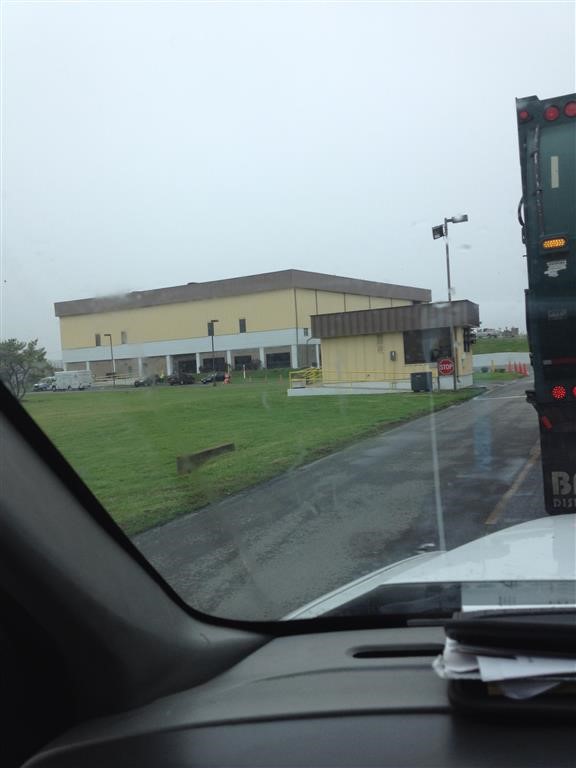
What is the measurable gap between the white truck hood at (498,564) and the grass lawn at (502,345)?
12.8 feet

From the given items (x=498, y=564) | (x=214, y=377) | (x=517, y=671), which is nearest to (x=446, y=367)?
(x=214, y=377)

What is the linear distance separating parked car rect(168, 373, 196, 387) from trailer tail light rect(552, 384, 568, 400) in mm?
3257

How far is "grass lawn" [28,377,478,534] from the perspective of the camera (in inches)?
158

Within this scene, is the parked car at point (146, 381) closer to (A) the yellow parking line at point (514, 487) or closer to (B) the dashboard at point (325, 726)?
(B) the dashboard at point (325, 726)

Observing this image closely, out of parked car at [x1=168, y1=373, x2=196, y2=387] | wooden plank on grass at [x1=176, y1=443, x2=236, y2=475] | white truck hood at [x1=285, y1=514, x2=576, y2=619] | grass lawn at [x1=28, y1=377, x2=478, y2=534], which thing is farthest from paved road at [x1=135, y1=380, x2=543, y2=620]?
parked car at [x1=168, y1=373, x2=196, y2=387]

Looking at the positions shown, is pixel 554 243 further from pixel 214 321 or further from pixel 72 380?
pixel 72 380

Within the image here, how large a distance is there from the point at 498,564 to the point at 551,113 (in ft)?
15.6

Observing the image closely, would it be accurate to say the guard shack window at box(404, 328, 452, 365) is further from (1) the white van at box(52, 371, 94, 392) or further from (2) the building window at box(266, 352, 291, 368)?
(1) the white van at box(52, 371, 94, 392)

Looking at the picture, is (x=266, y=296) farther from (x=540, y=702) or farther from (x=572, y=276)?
(x=540, y=702)

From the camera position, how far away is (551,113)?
6.16 m

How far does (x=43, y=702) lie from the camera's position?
232 centimetres

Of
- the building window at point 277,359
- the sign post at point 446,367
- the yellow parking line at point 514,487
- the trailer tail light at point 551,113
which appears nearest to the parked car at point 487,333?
the yellow parking line at point 514,487

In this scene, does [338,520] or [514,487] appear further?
[514,487]

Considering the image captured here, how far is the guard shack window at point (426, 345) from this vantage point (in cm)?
1044
